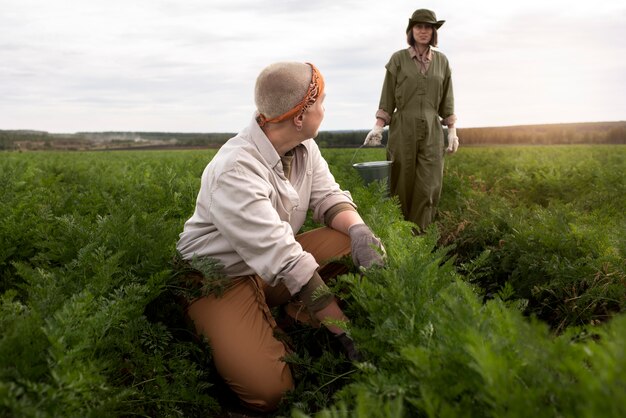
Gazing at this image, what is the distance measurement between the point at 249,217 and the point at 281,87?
771 millimetres

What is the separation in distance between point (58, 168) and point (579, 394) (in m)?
11.3

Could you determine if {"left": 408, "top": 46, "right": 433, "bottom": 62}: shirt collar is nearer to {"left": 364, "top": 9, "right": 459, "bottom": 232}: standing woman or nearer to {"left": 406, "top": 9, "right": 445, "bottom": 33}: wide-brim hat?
{"left": 364, "top": 9, "right": 459, "bottom": 232}: standing woman

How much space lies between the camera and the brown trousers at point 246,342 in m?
3.15

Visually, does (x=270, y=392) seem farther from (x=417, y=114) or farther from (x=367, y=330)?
(x=417, y=114)

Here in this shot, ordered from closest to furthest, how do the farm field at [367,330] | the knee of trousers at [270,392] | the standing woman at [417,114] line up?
1. the farm field at [367,330]
2. the knee of trousers at [270,392]
3. the standing woman at [417,114]

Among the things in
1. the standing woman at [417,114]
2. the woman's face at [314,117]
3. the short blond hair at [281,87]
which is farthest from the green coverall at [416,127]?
the short blond hair at [281,87]

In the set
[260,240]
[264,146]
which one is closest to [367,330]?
[260,240]

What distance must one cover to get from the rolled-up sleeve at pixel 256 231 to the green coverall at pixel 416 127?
171 inches

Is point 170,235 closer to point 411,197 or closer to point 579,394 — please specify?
point 579,394

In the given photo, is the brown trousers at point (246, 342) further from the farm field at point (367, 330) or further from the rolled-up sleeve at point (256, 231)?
the rolled-up sleeve at point (256, 231)

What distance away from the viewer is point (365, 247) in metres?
3.35

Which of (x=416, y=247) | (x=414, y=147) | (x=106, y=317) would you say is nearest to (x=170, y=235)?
(x=106, y=317)

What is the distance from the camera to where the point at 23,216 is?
14.0 ft

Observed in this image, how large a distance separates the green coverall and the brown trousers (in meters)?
4.17
